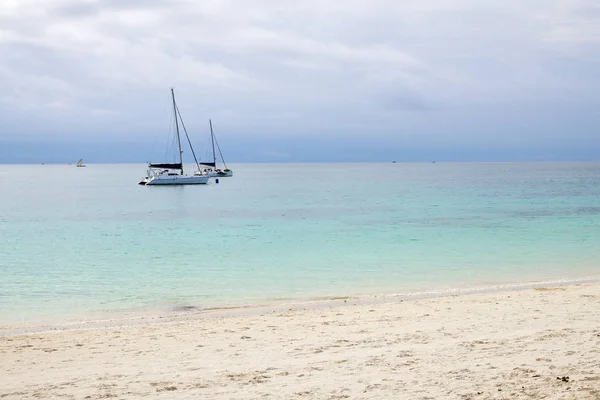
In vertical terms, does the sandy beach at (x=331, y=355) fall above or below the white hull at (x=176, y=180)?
below

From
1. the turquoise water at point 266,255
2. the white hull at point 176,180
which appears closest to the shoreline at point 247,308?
the turquoise water at point 266,255

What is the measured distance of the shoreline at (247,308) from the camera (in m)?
13.4

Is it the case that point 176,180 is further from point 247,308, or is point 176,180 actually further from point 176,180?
point 247,308

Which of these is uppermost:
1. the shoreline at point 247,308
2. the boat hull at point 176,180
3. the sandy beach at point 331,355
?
the boat hull at point 176,180

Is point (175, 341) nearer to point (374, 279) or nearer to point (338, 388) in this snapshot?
point (338, 388)

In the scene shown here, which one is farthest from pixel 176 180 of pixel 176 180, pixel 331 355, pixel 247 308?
pixel 331 355

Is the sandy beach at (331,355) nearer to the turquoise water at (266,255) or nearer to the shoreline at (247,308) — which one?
the shoreline at (247,308)

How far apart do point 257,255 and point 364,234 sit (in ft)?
30.1

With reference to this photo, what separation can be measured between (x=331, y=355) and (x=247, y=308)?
5921mm

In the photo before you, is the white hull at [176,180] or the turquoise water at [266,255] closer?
the turquoise water at [266,255]

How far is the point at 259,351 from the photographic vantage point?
10008 millimetres

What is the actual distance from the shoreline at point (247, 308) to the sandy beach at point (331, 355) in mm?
274

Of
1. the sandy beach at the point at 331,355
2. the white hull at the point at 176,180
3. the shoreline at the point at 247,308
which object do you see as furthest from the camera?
the white hull at the point at 176,180

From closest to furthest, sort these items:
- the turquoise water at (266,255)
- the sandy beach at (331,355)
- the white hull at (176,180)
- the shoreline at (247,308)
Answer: the sandy beach at (331,355) → the shoreline at (247,308) → the turquoise water at (266,255) → the white hull at (176,180)
